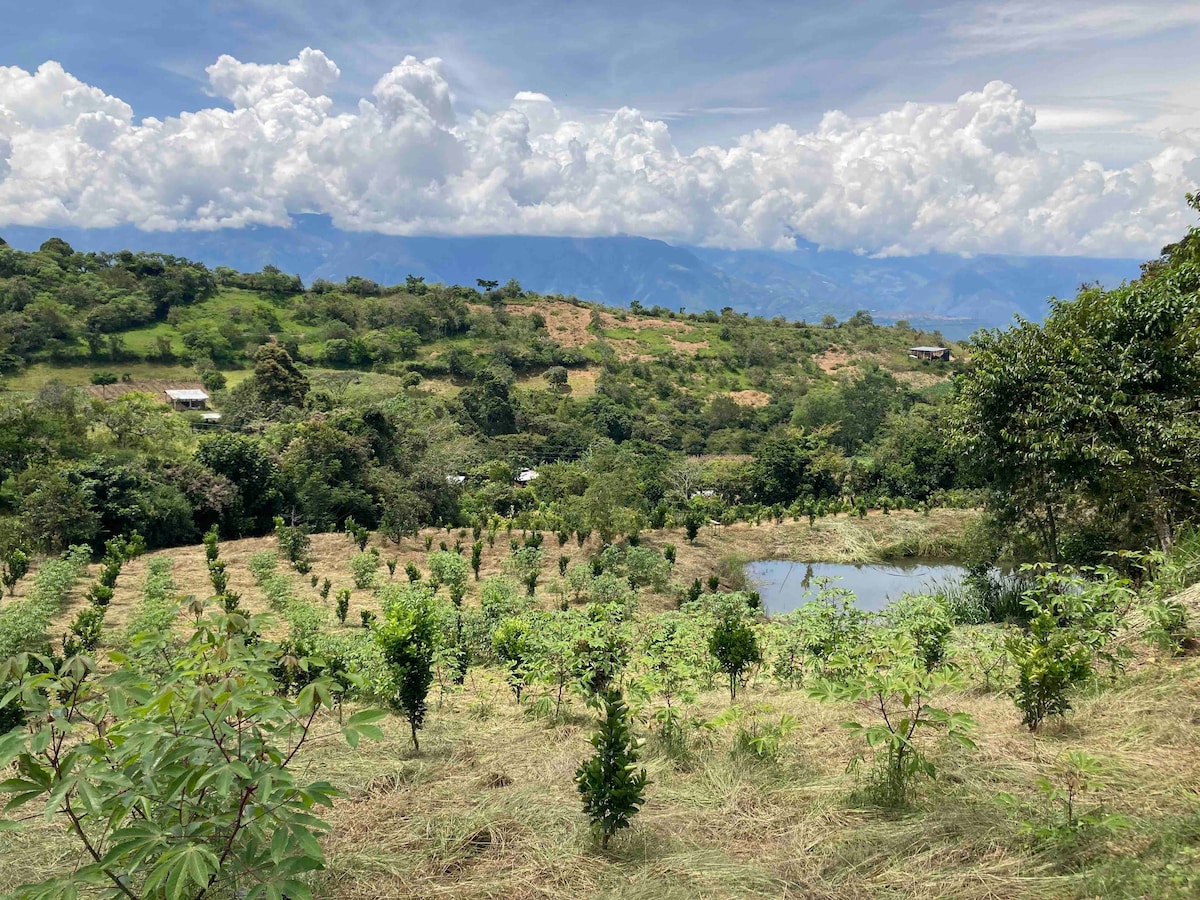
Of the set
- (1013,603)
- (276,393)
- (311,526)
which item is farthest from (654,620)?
(276,393)

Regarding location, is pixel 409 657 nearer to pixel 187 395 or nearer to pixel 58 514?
pixel 58 514

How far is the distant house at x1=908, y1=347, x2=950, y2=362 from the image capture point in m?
71.9

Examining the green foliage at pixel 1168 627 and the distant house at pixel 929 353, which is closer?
the green foliage at pixel 1168 627

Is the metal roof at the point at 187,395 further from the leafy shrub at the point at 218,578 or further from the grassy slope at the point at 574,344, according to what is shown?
the leafy shrub at the point at 218,578

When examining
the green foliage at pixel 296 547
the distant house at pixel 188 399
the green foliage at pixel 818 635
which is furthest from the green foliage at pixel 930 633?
the distant house at pixel 188 399

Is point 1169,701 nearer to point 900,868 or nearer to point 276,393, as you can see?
point 900,868

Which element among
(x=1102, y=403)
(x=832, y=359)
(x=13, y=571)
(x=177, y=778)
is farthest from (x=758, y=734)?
(x=832, y=359)

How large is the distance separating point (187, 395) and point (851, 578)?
139ft

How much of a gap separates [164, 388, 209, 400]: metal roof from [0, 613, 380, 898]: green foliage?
4747cm

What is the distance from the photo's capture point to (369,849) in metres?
3.51

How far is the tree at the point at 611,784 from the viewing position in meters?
3.49

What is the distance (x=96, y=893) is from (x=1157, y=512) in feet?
37.6

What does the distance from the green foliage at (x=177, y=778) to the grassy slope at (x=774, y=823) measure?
103 cm

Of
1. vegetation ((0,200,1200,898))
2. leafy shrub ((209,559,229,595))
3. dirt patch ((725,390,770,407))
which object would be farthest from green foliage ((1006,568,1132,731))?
dirt patch ((725,390,770,407))
